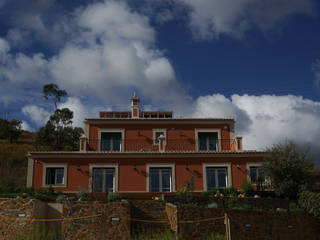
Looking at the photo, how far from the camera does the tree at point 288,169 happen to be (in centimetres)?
2258

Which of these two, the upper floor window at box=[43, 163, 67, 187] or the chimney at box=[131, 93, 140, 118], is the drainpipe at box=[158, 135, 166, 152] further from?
the upper floor window at box=[43, 163, 67, 187]

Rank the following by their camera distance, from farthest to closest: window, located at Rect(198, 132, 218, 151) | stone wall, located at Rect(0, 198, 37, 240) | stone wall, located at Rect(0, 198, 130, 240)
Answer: window, located at Rect(198, 132, 218, 151)
stone wall, located at Rect(0, 198, 130, 240)
stone wall, located at Rect(0, 198, 37, 240)

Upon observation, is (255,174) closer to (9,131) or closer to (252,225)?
(252,225)

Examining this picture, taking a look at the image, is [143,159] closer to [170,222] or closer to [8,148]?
[170,222]

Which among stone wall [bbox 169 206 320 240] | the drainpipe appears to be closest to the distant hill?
the drainpipe

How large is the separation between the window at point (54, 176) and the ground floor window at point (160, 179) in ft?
20.8

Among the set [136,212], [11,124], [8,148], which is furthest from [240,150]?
[11,124]

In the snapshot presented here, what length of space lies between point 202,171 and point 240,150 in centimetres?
347

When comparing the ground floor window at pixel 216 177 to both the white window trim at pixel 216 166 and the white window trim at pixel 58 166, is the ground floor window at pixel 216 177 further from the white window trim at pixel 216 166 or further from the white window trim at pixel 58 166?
the white window trim at pixel 58 166

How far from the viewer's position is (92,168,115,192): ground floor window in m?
25.9

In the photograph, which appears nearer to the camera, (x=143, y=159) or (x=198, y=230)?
(x=198, y=230)

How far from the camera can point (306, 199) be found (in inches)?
824

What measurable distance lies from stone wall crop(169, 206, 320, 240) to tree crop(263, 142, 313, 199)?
283cm

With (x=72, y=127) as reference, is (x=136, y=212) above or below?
below
